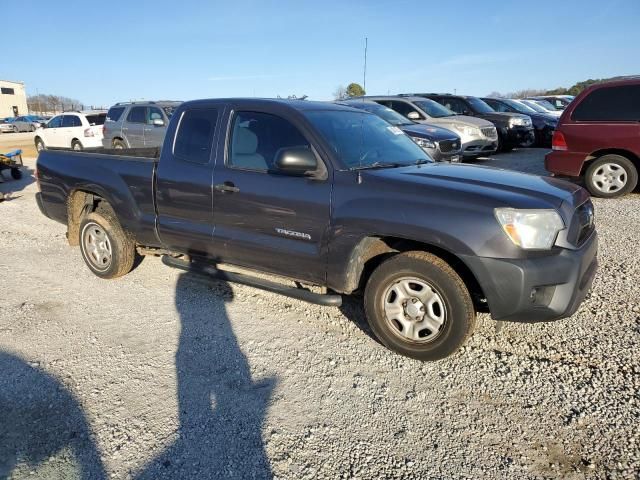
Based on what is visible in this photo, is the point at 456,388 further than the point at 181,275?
No

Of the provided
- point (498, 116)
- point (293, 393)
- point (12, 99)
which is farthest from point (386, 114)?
point (12, 99)

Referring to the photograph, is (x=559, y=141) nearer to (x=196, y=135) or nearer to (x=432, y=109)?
(x=432, y=109)

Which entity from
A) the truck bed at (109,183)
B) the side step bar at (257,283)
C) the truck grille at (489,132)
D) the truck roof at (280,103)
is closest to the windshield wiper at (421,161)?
the truck roof at (280,103)

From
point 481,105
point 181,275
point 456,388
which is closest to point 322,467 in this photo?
point 456,388

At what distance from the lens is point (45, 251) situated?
20.3 ft

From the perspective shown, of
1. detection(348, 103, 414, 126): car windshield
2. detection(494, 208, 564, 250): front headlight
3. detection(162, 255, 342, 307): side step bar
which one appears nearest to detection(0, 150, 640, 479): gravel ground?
detection(162, 255, 342, 307): side step bar

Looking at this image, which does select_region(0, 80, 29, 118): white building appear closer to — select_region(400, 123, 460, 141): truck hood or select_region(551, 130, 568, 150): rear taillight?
select_region(400, 123, 460, 141): truck hood

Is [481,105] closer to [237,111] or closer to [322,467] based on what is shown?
[237,111]

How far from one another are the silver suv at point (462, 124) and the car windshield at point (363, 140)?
7.58 metres

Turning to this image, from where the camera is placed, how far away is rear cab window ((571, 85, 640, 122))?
7.57m

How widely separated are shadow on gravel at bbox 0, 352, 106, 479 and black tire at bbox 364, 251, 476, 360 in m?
1.99

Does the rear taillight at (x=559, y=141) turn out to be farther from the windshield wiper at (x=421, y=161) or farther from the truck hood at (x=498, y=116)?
the truck hood at (x=498, y=116)

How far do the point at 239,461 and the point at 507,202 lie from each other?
7.22ft

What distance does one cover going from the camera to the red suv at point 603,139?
7594mm
